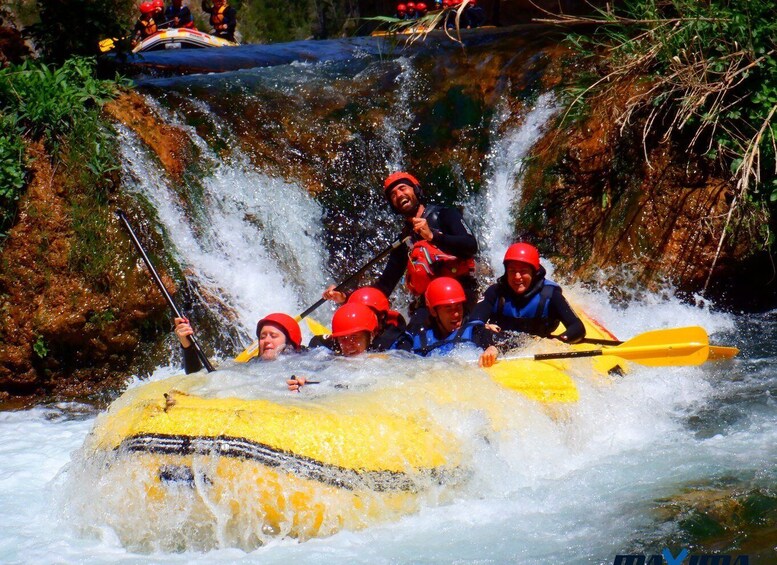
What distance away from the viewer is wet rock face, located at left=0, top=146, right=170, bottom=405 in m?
6.64

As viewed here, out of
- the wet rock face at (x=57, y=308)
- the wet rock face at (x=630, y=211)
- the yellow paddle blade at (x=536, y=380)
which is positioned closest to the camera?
the yellow paddle blade at (x=536, y=380)

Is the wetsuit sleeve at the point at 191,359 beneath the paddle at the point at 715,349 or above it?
above

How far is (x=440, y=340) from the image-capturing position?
5.41 metres

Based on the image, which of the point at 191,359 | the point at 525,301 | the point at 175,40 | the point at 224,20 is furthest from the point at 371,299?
the point at 224,20

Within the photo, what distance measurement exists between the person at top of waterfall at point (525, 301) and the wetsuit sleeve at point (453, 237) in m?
0.31

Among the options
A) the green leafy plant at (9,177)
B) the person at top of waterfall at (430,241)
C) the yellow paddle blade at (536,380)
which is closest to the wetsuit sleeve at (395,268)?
→ the person at top of waterfall at (430,241)

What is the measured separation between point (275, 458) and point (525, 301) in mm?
2385

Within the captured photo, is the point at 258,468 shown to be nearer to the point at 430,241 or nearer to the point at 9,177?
the point at 430,241

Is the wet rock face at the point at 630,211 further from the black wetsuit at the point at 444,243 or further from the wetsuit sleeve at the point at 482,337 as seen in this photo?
the wetsuit sleeve at the point at 482,337

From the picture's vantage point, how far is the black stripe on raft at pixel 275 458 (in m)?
3.85

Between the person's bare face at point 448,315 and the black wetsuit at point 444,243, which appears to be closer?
the person's bare face at point 448,315

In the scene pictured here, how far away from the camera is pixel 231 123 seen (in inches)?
313

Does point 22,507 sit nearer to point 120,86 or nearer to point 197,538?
point 197,538

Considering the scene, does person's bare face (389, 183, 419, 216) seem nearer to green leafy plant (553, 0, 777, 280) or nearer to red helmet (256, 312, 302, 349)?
red helmet (256, 312, 302, 349)
